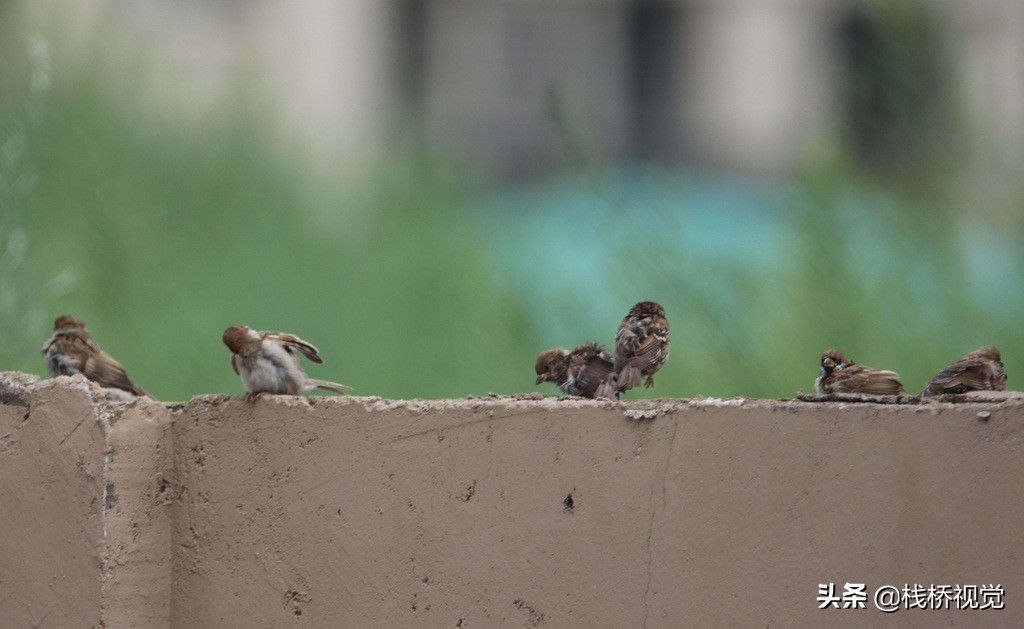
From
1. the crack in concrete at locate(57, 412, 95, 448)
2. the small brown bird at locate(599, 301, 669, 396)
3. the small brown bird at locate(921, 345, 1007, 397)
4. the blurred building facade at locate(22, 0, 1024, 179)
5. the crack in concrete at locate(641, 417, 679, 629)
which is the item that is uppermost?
the blurred building facade at locate(22, 0, 1024, 179)

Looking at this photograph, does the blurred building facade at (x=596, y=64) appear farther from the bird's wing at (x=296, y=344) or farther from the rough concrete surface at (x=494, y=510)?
the rough concrete surface at (x=494, y=510)

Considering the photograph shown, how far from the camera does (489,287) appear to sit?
7.90 meters

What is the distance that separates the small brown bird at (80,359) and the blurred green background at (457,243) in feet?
6.51

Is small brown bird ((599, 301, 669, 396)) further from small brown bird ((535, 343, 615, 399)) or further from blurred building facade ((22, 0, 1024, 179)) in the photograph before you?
blurred building facade ((22, 0, 1024, 179))

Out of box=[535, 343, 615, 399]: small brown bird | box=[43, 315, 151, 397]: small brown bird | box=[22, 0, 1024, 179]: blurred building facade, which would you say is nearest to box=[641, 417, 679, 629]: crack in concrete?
box=[535, 343, 615, 399]: small brown bird

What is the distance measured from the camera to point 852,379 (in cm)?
471

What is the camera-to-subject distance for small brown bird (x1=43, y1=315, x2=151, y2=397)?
501 centimetres

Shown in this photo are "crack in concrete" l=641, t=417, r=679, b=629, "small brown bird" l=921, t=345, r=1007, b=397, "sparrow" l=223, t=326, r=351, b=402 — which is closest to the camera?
"crack in concrete" l=641, t=417, r=679, b=629

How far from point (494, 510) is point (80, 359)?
7.11ft

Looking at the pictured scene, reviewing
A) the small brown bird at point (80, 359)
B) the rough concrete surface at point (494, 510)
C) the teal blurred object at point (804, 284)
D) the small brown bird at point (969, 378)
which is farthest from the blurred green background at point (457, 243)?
the rough concrete surface at point (494, 510)

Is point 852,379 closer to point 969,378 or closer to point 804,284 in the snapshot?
point 969,378

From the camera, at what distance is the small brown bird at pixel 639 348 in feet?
16.3

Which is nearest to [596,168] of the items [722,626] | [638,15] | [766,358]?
[766,358]

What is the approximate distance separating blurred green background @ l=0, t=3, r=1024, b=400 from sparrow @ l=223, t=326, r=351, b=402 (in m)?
2.36
